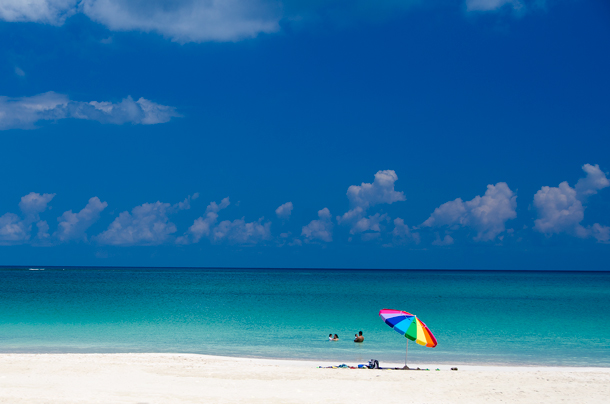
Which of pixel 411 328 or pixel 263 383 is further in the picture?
pixel 411 328

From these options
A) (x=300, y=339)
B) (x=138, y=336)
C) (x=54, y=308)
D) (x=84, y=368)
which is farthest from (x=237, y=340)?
(x=54, y=308)

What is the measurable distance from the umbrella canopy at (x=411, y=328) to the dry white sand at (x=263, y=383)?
102 cm

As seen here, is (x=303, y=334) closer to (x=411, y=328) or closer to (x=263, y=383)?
(x=411, y=328)

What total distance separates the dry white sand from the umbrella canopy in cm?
102

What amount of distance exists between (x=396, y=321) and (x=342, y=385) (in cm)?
320

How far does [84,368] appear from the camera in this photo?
51.4ft

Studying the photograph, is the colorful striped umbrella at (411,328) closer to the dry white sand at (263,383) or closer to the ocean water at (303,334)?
the dry white sand at (263,383)

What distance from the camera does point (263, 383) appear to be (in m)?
14.0

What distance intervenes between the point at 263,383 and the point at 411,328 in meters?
4.85

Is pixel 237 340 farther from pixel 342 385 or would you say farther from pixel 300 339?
pixel 342 385

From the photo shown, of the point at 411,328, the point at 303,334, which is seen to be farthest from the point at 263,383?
the point at 303,334

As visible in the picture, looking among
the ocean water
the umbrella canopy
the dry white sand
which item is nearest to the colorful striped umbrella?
the umbrella canopy

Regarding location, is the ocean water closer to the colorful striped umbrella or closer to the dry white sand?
the dry white sand

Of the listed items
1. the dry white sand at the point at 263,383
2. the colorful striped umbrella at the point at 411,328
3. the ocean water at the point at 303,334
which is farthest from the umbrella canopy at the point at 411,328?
the ocean water at the point at 303,334
